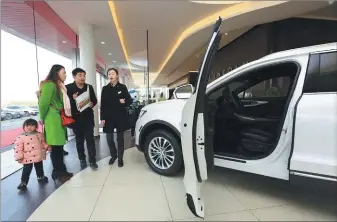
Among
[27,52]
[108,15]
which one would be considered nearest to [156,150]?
[27,52]

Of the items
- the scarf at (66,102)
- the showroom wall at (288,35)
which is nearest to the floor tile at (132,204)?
the scarf at (66,102)

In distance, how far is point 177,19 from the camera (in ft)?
Answer: 17.9

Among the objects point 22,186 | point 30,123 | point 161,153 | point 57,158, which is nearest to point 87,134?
point 57,158

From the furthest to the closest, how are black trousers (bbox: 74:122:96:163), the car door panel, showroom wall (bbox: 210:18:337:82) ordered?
showroom wall (bbox: 210:18:337:82) → black trousers (bbox: 74:122:96:163) → the car door panel

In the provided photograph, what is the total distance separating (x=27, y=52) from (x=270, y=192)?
4383mm

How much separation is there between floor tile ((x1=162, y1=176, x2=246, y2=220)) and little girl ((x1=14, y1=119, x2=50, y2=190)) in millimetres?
1450

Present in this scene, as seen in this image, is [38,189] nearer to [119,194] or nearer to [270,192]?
[119,194]

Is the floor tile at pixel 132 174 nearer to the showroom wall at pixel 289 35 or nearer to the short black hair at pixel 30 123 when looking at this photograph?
the short black hair at pixel 30 123

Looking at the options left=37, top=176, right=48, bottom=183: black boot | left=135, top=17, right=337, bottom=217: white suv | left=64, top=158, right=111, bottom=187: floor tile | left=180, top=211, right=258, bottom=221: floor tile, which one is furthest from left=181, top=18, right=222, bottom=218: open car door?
left=37, top=176, right=48, bottom=183: black boot

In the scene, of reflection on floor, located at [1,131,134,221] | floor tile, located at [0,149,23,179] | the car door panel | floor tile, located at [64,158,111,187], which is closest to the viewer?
Result: reflection on floor, located at [1,131,134,221]

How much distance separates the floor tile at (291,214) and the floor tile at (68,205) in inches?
→ 59.5

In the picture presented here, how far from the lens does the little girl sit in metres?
2.38

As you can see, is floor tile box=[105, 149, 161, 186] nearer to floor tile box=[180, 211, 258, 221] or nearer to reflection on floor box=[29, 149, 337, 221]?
reflection on floor box=[29, 149, 337, 221]

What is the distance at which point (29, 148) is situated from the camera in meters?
2.42
